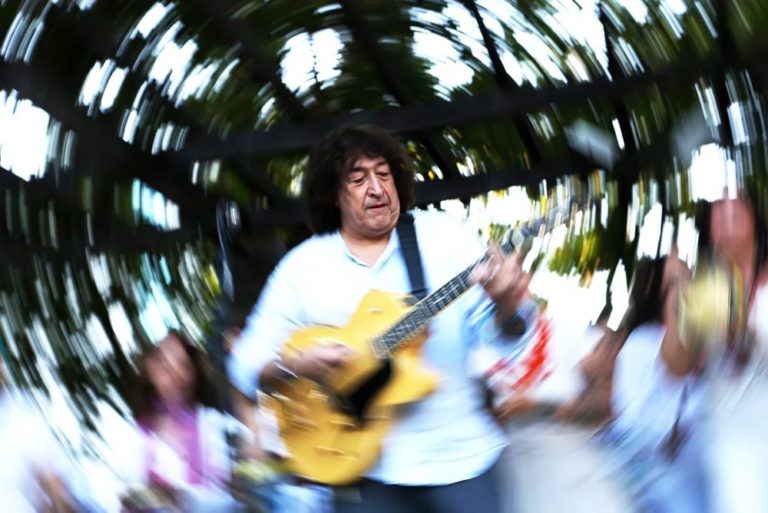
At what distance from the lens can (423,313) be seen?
1.79m

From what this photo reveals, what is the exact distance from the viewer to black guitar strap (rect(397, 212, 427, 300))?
5.87ft

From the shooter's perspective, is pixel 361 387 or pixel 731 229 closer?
pixel 361 387

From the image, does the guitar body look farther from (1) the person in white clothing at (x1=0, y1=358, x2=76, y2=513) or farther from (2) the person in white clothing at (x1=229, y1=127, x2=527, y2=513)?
(1) the person in white clothing at (x1=0, y1=358, x2=76, y2=513)

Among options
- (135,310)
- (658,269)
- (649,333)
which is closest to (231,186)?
(135,310)

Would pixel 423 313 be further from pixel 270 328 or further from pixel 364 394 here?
pixel 270 328

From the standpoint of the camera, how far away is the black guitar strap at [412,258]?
1789 millimetres

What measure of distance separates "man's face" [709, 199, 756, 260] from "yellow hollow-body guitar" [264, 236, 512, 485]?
0.69 m

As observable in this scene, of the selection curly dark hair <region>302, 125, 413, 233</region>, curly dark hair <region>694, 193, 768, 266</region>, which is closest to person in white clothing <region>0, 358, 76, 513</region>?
curly dark hair <region>302, 125, 413, 233</region>

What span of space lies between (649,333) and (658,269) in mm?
603

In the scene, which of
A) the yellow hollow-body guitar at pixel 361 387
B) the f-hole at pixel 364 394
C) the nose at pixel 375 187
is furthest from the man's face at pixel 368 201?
the f-hole at pixel 364 394

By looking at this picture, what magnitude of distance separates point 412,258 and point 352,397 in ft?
0.93

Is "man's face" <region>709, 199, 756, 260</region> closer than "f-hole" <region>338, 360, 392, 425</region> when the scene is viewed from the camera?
No

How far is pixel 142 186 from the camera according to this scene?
497cm

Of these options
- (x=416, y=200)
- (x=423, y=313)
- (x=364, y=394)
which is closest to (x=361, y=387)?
(x=364, y=394)
